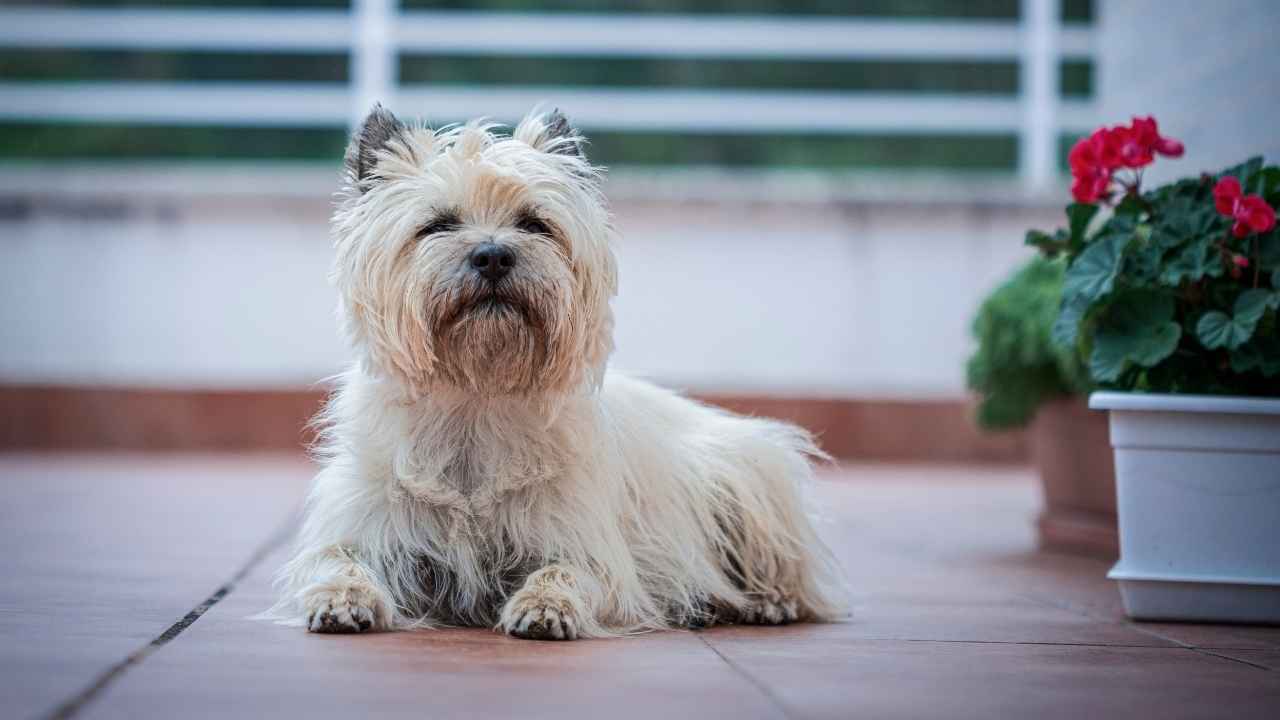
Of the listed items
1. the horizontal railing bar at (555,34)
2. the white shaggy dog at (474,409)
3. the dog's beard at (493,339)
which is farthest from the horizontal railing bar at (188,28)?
the dog's beard at (493,339)

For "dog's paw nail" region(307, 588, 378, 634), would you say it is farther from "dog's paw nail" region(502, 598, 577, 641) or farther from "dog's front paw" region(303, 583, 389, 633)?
"dog's paw nail" region(502, 598, 577, 641)

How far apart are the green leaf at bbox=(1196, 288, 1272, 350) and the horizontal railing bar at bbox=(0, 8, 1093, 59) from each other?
778cm

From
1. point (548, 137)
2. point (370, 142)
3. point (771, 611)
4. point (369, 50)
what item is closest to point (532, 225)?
point (548, 137)

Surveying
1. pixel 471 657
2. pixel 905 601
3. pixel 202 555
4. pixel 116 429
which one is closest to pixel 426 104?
pixel 116 429

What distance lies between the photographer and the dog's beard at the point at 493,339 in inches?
134

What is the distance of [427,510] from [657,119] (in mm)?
7942

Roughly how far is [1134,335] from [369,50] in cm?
821

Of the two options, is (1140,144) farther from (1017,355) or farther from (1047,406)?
(1047,406)

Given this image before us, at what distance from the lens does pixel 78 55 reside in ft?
35.5

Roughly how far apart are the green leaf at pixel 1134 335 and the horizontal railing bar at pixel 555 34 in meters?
7.62

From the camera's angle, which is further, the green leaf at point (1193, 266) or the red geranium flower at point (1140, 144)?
the red geranium flower at point (1140, 144)

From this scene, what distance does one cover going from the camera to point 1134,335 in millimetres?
3928

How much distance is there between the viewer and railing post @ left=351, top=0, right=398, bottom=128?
10977 mm

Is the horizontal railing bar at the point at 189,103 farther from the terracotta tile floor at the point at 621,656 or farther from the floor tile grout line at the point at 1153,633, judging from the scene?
the floor tile grout line at the point at 1153,633
